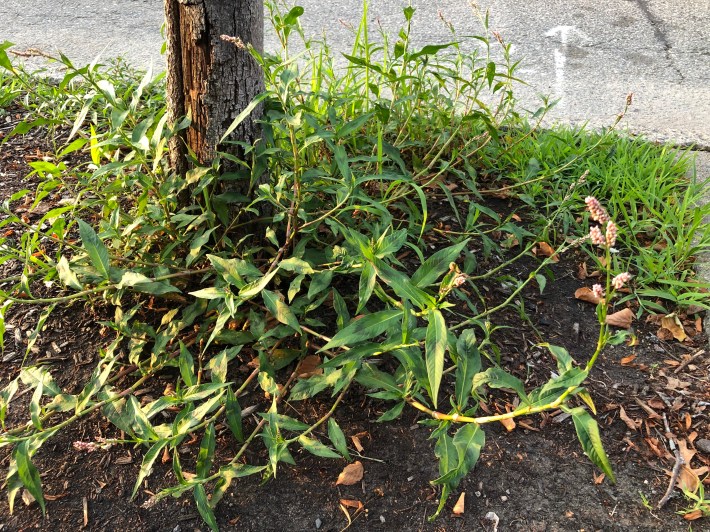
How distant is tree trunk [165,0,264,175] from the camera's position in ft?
7.37

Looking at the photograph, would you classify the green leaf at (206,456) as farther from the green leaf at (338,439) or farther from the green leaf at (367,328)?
the green leaf at (367,328)

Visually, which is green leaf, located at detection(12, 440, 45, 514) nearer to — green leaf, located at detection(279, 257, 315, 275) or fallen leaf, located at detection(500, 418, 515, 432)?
green leaf, located at detection(279, 257, 315, 275)

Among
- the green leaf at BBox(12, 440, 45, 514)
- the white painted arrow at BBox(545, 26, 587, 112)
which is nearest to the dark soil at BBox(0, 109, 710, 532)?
the green leaf at BBox(12, 440, 45, 514)

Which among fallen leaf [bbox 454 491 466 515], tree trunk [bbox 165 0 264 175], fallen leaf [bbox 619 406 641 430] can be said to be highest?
tree trunk [bbox 165 0 264 175]

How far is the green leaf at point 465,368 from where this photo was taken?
180cm

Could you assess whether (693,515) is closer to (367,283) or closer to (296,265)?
(367,283)

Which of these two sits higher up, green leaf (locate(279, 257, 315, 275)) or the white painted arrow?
the white painted arrow

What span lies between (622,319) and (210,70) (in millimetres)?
1880

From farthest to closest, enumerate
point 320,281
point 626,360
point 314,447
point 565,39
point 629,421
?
point 565,39 → point 626,360 → point 629,421 → point 320,281 → point 314,447

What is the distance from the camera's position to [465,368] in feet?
6.08

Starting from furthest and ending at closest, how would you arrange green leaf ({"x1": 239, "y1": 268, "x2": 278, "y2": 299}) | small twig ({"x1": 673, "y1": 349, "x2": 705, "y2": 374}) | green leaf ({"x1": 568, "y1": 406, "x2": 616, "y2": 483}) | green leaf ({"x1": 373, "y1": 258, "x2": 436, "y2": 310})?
small twig ({"x1": 673, "y1": 349, "x2": 705, "y2": 374})
green leaf ({"x1": 239, "y1": 268, "x2": 278, "y2": 299})
green leaf ({"x1": 373, "y1": 258, "x2": 436, "y2": 310})
green leaf ({"x1": 568, "y1": 406, "x2": 616, "y2": 483})

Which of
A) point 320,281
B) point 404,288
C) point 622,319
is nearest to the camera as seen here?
point 404,288

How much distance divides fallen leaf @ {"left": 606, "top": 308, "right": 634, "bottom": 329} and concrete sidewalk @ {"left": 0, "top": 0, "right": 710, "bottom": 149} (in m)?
1.53

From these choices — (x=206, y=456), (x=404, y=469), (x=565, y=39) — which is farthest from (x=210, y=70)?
(x=565, y=39)
